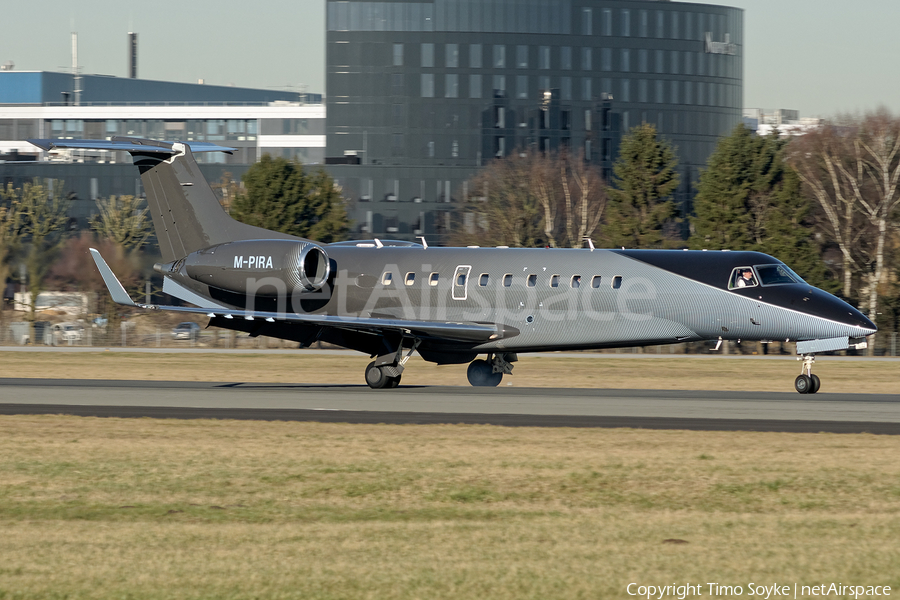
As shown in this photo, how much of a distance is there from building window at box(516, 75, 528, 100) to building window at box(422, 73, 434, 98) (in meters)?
7.69

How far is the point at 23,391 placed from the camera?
88.6 ft

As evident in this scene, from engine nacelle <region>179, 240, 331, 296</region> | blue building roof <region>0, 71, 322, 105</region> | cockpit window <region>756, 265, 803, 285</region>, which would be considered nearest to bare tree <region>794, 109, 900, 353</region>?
cockpit window <region>756, 265, 803, 285</region>

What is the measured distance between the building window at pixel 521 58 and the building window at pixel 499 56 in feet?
3.88

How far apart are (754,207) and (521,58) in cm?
3800

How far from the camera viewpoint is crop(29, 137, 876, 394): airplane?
2652 centimetres

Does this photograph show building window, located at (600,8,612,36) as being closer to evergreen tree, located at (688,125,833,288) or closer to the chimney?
evergreen tree, located at (688,125,833,288)

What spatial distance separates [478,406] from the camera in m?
23.5

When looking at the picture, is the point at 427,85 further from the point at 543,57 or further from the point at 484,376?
the point at 484,376

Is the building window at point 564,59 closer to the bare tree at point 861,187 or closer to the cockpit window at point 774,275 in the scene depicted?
the bare tree at point 861,187

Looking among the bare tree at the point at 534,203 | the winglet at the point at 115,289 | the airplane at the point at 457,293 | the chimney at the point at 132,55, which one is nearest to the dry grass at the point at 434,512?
the airplane at the point at 457,293

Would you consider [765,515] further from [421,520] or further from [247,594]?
[247,594]

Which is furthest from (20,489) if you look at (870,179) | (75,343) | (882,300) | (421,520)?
(870,179)

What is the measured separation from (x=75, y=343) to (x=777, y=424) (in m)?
45.6

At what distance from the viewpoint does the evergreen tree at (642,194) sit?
6259 centimetres
